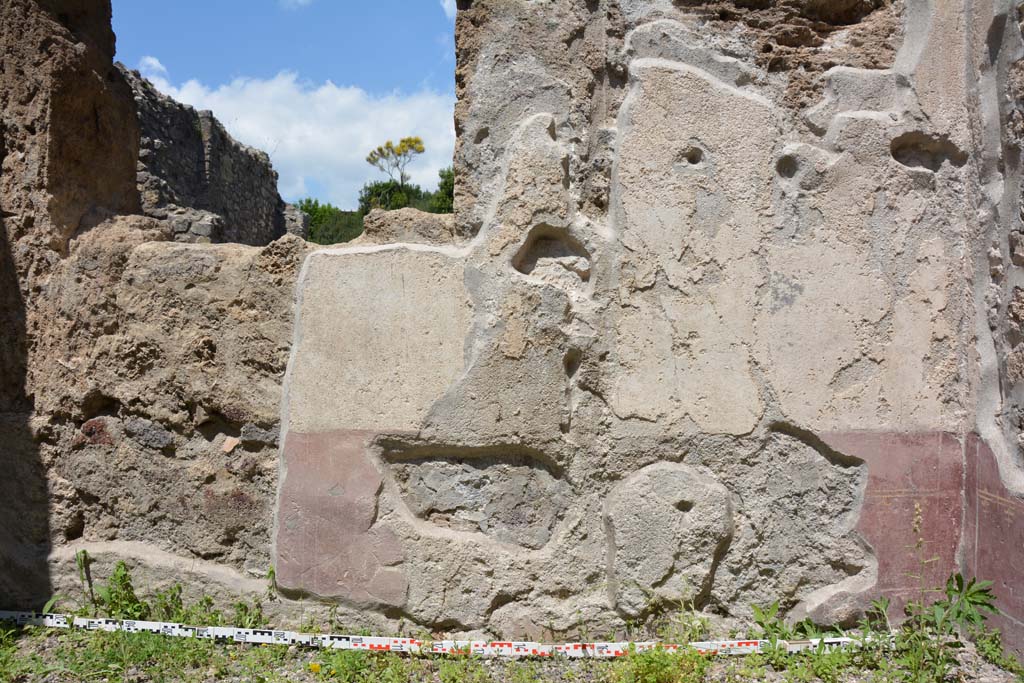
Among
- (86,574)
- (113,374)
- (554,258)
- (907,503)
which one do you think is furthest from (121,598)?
(907,503)

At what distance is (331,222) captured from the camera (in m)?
20.4

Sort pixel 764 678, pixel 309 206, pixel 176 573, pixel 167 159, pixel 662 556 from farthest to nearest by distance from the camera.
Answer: pixel 309 206, pixel 167 159, pixel 176 573, pixel 662 556, pixel 764 678

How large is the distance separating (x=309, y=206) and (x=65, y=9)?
18.5 metres

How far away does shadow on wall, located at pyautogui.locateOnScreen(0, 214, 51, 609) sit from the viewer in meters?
2.89

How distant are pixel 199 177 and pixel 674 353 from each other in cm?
687

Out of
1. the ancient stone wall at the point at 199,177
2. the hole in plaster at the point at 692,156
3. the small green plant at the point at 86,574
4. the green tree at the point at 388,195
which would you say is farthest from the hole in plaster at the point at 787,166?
the green tree at the point at 388,195

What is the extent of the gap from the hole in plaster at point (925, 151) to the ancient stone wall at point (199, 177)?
4.27 m

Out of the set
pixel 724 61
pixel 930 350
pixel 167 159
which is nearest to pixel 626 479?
pixel 930 350

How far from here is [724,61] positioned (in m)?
2.71

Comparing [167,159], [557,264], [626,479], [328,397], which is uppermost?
[167,159]

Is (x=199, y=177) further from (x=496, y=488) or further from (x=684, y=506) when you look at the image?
(x=684, y=506)

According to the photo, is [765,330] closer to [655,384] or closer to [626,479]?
[655,384]

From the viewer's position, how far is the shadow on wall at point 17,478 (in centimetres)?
289

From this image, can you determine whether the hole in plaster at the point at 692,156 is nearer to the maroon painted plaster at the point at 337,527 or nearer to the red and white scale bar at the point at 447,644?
the maroon painted plaster at the point at 337,527
